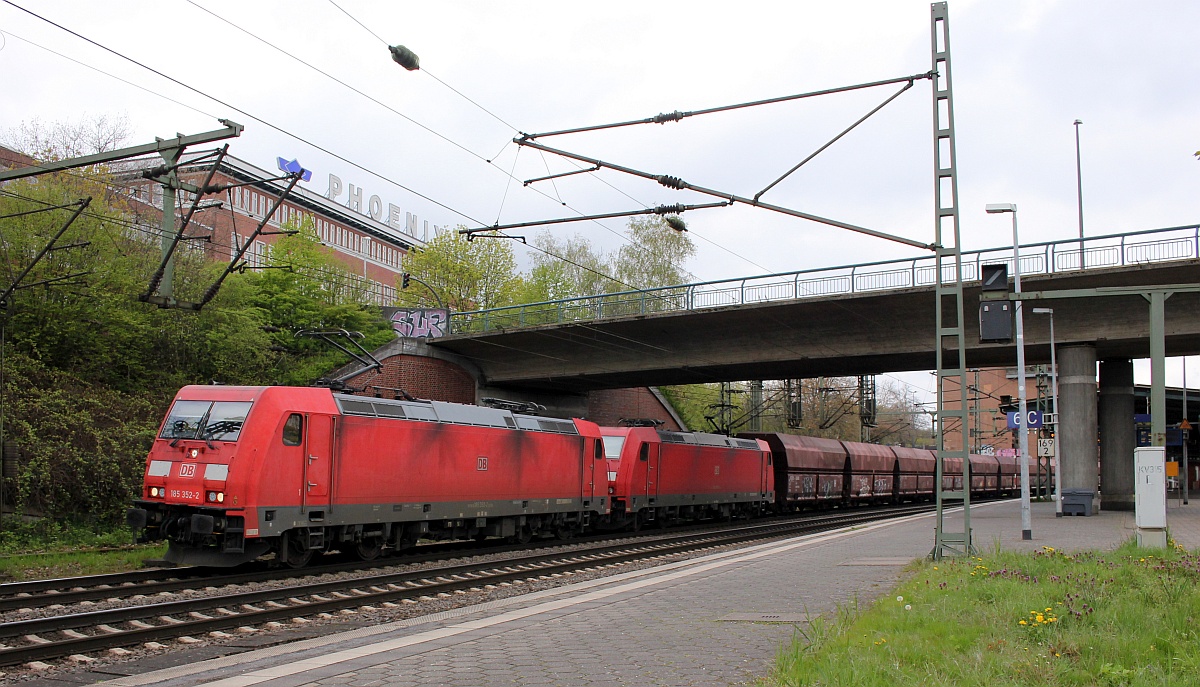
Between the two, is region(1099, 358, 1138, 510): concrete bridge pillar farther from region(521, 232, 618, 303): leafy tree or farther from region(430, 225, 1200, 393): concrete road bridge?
region(521, 232, 618, 303): leafy tree

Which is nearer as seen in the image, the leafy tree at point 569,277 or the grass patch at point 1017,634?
the grass patch at point 1017,634

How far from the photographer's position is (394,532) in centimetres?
1786

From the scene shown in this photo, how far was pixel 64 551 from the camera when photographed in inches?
675

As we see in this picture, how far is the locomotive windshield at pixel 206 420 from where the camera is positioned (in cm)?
1448

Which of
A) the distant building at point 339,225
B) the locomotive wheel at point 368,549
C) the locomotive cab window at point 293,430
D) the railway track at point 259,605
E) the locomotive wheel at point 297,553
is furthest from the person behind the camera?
the distant building at point 339,225

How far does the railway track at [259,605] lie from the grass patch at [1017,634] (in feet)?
19.9

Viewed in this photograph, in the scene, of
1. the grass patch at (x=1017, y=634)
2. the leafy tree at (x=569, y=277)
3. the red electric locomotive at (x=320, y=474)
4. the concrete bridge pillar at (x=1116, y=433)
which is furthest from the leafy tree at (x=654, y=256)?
the grass patch at (x=1017, y=634)

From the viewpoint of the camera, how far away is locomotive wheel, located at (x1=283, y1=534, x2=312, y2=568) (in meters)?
15.3

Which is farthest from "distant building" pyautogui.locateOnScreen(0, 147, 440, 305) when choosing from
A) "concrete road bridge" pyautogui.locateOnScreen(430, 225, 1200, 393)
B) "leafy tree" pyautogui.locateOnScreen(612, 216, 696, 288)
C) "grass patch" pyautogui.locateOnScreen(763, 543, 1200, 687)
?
"grass patch" pyautogui.locateOnScreen(763, 543, 1200, 687)

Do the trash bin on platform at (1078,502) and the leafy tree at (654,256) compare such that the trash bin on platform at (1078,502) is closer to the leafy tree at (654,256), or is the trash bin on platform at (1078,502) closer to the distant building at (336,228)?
the leafy tree at (654,256)

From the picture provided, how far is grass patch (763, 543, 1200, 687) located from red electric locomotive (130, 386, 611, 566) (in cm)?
899

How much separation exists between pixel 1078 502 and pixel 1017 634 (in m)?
24.0

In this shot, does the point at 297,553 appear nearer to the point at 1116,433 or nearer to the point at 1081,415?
the point at 1081,415

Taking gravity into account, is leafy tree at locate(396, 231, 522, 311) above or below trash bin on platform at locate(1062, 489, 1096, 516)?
above
